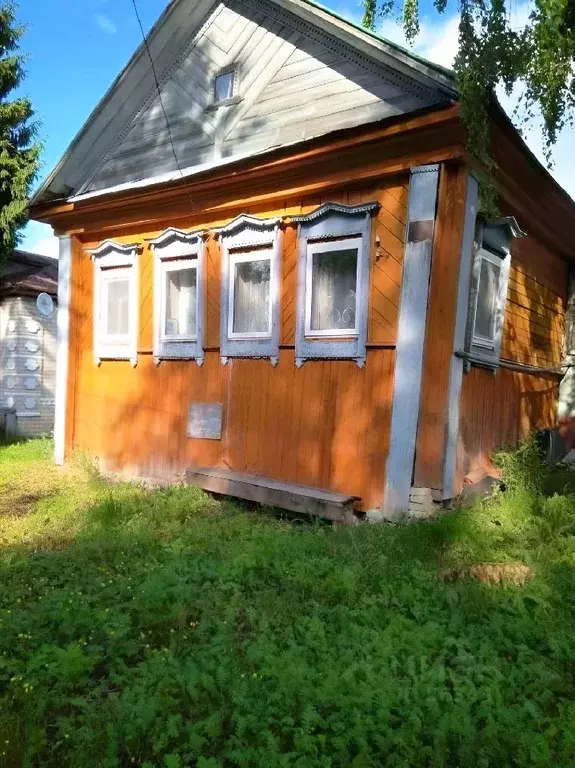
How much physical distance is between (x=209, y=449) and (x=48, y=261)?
35.5 ft

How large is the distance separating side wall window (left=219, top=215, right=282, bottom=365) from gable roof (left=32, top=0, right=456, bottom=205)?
0.91 m

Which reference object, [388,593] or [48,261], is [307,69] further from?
[48,261]

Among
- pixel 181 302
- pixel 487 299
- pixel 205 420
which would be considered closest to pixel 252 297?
pixel 181 302

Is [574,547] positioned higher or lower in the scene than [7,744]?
higher

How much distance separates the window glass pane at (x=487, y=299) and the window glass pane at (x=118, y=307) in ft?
16.2

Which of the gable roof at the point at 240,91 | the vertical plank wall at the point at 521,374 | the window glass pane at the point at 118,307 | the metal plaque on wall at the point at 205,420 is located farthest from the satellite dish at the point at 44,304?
the vertical plank wall at the point at 521,374

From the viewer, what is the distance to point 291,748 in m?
2.52

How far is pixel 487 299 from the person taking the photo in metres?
6.67

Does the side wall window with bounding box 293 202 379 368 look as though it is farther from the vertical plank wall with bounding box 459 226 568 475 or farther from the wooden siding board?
the vertical plank wall with bounding box 459 226 568 475

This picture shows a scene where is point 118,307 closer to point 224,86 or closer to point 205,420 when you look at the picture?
point 205,420

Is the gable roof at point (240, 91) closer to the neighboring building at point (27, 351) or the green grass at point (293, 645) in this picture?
the green grass at point (293, 645)

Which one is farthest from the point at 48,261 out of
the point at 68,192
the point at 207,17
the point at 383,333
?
the point at 383,333

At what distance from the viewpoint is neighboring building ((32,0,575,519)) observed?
18.4 feet

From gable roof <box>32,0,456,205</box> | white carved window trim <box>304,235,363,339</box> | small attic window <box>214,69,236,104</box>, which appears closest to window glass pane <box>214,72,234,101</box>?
small attic window <box>214,69,236,104</box>
